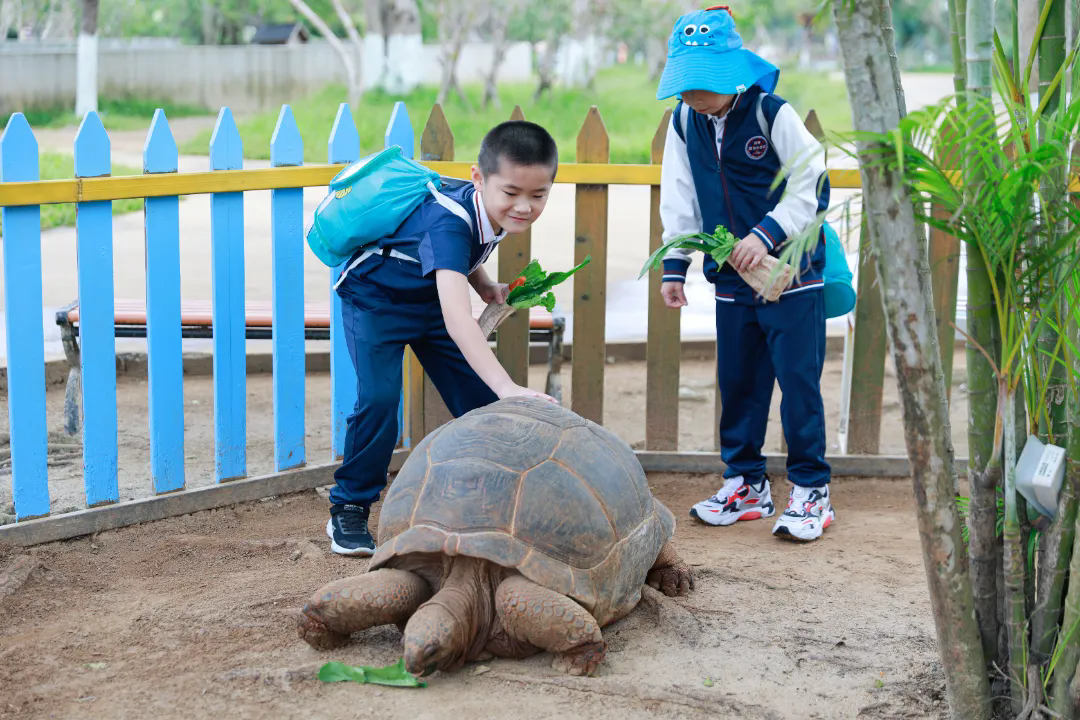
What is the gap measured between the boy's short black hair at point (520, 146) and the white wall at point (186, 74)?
1046 inches

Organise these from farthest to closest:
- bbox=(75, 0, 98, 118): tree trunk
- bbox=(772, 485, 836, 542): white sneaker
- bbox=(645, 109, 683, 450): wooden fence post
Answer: bbox=(75, 0, 98, 118): tree trunk
bbox=(645, 109, 683, 450): wooden fence post
bbox=(772, 485, 836, 542): white sneaker

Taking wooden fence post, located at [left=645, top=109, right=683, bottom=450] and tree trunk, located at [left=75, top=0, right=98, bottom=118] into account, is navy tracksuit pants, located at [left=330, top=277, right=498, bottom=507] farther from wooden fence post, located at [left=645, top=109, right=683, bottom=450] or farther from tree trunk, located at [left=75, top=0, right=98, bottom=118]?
tree trunk, located at [left=75, top=0, right=98, bottom=118]

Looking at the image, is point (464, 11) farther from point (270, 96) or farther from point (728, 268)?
point (728, 268)

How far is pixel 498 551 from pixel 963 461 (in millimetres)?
2973

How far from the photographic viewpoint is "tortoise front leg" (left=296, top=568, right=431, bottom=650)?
2986 mm

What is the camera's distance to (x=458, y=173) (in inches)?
193

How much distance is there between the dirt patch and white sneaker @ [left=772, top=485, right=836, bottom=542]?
0.07 meters

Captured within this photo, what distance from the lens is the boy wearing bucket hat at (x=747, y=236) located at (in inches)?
155

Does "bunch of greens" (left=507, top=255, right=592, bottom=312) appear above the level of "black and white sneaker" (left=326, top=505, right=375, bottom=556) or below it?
above

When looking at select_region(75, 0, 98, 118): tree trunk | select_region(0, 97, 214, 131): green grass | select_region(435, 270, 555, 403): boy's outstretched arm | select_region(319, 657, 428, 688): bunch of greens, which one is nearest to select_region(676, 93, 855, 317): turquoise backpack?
select_region(435, 270, 555, 403): boy's outstretched arm

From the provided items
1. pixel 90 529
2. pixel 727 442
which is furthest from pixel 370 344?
pixel 727 442

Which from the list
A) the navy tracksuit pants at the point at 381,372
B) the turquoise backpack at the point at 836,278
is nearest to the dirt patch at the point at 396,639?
the navy tracksuit pants at the point at 381,372

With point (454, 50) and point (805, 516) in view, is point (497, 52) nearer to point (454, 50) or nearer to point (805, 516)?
point (454, 50)

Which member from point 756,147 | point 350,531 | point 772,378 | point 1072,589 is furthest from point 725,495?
point 1072,589
